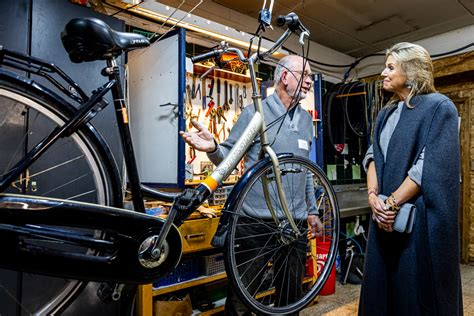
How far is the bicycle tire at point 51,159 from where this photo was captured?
97 cm

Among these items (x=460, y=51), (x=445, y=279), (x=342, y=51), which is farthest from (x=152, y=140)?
(x=460, y=51)

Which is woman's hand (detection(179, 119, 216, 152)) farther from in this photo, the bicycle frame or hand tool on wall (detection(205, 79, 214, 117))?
hand tool on wall (detection(205, 79, 214, 117))

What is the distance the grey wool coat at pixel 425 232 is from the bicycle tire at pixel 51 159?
1211 mm

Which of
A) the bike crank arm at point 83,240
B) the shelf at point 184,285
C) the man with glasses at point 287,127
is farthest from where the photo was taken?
the shelf at point 184,285

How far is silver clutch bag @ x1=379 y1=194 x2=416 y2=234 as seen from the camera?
147 centimetres

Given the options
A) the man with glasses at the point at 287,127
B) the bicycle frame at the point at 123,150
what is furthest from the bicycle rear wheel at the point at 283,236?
the bicycle frame at the point at 123,150

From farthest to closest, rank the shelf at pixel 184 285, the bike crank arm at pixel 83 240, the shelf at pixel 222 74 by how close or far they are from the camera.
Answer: the shelf at pixel 222 74, the shelf at pixel 184 285, the bike crank arm at pixel 83 240

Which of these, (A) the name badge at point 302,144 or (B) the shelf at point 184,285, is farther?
(B) the shelf at point 184,285

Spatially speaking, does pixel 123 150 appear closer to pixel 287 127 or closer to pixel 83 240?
pixel 83 240

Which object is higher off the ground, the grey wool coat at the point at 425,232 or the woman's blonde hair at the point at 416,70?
the woman's blonde hair at the point at 416,70

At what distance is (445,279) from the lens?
1.41 meters

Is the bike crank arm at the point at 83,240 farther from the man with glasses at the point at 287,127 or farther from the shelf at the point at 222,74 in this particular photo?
the shelf at the point at 222,74

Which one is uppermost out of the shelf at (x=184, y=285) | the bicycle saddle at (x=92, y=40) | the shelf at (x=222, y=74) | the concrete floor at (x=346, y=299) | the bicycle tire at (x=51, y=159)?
the shelf at (x=222, y=74)

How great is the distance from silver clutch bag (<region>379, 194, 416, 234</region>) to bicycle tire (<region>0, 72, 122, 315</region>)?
1.16 metres
